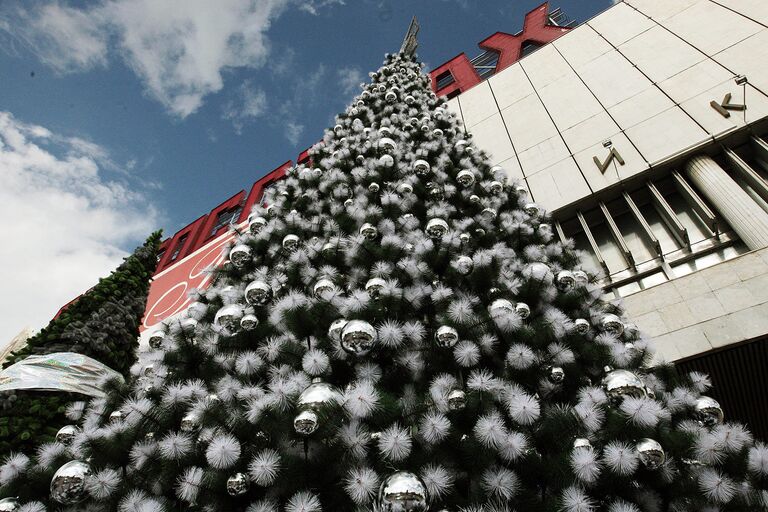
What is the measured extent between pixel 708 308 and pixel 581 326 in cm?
290

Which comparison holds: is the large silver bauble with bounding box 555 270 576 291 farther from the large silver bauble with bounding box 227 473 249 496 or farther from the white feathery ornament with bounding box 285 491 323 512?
the large silver bauble with bounding box 227 473 249 496

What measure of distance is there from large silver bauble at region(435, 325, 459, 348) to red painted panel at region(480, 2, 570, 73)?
11.0m

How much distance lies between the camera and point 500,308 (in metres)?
2.20

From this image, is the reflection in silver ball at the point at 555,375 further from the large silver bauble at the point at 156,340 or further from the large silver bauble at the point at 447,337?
the large silver bauble at the point at 156,340

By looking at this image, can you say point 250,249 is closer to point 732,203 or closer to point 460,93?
point 732,203

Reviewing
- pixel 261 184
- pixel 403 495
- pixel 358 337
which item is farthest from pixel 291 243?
pixel 261 184

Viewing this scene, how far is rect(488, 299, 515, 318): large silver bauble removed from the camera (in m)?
2.16

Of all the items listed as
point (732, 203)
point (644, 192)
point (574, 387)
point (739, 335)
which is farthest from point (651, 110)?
point (574, 387)

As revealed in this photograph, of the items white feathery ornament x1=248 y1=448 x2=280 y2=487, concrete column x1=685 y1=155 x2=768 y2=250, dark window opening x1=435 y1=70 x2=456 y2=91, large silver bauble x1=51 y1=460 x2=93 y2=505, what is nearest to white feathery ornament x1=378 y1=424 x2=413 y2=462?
white feathery ornament x1=248 y1=448 x2=280 y2=487

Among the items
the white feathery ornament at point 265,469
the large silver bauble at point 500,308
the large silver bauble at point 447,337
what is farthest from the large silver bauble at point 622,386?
the white feathery ornament at point 265,469

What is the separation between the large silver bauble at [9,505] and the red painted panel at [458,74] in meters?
12.1

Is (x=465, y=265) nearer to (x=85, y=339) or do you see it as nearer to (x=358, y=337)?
(x=358, y=337)

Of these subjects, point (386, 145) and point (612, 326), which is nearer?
point (612, 326)

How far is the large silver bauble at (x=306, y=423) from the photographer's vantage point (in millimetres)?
1493
